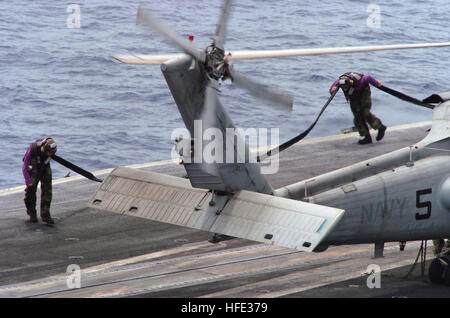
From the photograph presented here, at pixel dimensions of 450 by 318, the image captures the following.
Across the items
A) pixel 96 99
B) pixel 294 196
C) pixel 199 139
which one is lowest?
pixel 96 99

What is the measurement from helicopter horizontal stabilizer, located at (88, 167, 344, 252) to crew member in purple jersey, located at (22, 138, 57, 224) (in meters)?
6.27

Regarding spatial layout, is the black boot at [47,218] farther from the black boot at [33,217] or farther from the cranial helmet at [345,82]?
the cranial helmet at [345,82]

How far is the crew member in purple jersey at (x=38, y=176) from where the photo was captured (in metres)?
24.2

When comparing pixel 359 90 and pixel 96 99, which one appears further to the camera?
pixel 96 99

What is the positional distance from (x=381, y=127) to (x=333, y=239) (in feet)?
52.4

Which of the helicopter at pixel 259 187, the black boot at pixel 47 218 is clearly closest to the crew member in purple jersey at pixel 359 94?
the helicopter at pixel 259 187

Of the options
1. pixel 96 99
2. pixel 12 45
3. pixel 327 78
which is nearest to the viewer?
pixel 96 99

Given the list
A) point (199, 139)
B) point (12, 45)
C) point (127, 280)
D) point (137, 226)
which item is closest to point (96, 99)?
point (12, 45)

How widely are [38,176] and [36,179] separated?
0.38 feet

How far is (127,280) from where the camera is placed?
1978cm

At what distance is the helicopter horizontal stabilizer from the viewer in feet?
50.5

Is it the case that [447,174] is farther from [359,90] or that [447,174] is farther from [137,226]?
[359,90]

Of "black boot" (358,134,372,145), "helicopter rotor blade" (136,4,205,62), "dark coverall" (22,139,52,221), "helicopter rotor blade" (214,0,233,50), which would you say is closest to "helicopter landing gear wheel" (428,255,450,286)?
"helicopter rotor blade" (214,0,233,50)

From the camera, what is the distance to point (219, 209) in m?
16.8
